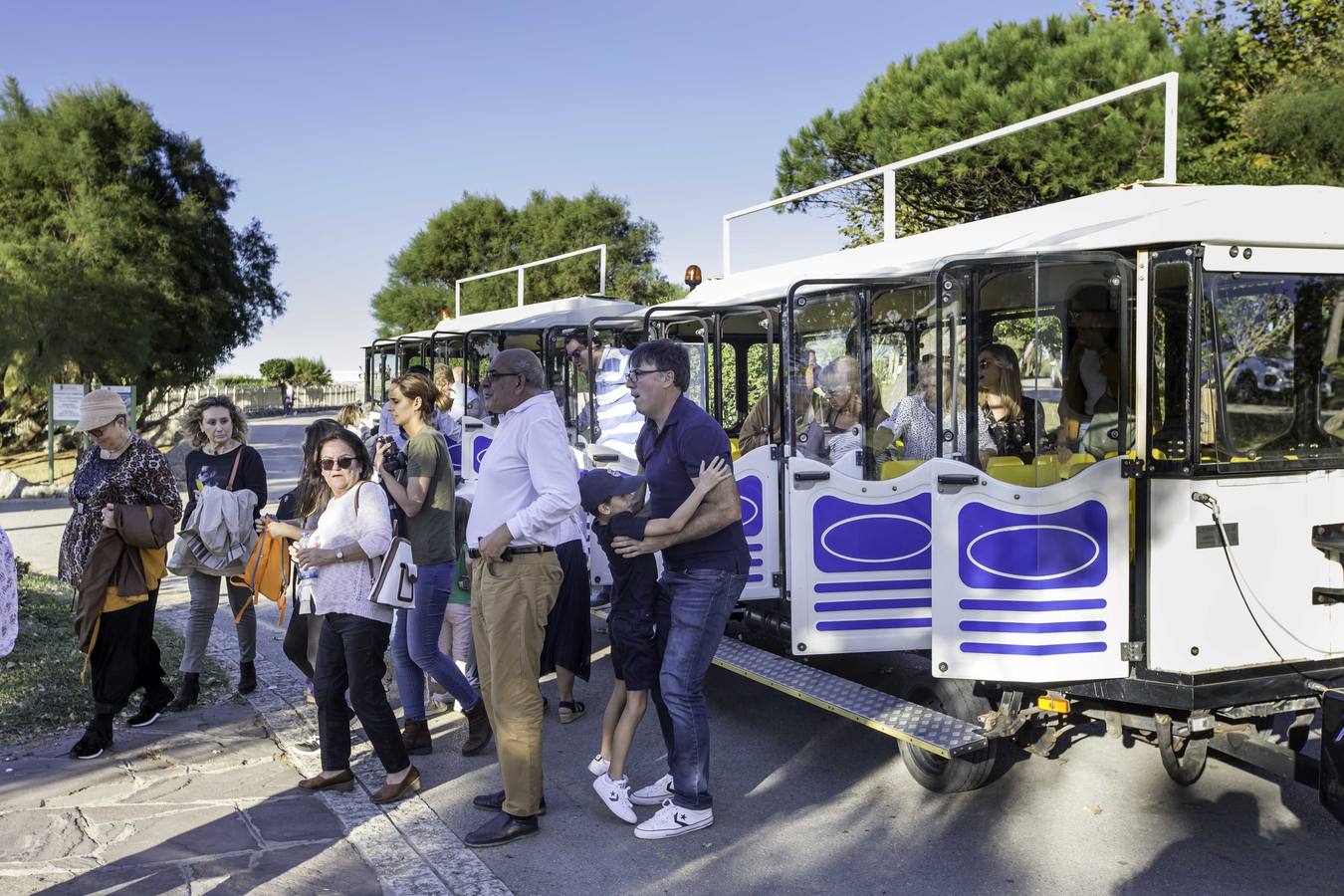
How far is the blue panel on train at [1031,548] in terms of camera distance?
187 inches

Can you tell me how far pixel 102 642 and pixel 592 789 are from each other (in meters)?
2.53

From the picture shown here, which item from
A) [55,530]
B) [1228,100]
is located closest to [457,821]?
[55,530]

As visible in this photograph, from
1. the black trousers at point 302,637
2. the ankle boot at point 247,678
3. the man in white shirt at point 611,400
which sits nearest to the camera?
the black trousers at point 302,637

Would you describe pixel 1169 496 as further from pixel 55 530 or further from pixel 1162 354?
pixel 55 530

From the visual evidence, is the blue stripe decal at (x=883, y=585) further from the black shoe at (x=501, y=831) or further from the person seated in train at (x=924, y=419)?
the black shoe at (x=501, y=831)

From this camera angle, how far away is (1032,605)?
4773mm

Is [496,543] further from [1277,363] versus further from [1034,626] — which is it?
[1277,363]

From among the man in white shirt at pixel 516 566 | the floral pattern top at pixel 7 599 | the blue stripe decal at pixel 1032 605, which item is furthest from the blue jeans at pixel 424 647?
the blue stripe decal at pixel 1032 605

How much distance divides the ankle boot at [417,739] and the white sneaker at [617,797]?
129cm

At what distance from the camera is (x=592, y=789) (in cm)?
547

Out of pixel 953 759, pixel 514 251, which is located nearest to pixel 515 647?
pixel 953 759

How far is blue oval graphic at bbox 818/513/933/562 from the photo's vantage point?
5508 millimetres

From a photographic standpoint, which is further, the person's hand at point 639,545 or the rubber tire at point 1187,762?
the rubber tire at point 1187,762

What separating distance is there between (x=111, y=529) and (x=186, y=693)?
4.31 feet
